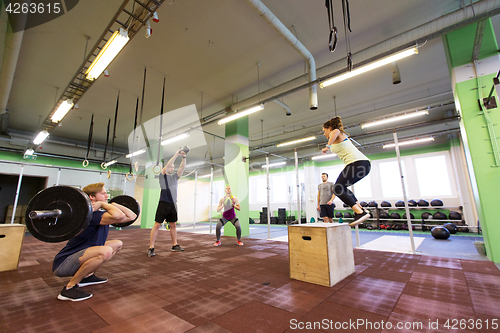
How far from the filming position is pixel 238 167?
22.2 ft

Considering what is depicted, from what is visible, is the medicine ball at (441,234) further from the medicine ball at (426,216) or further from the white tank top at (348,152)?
the white tank top at (348,152)

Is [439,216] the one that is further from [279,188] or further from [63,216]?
[63,216]

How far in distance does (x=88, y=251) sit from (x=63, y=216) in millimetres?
444

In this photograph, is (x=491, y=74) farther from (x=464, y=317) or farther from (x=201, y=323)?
(x=201, y=323)

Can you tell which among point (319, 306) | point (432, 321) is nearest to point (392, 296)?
point (432, 321)

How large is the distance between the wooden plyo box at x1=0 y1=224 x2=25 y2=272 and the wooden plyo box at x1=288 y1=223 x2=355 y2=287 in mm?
3396

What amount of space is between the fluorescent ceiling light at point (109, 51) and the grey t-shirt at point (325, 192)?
4.56 m

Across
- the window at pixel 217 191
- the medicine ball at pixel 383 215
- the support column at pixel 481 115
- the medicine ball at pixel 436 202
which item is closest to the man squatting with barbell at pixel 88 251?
the support column at pixel 481 115

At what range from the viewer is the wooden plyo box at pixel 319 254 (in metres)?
2.05

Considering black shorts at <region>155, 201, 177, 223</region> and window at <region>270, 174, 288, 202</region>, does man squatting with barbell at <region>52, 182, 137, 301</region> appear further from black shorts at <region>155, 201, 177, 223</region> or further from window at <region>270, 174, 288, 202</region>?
window at <region>270, 174, 288, 202</region>

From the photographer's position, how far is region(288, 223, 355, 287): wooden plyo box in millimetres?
2051

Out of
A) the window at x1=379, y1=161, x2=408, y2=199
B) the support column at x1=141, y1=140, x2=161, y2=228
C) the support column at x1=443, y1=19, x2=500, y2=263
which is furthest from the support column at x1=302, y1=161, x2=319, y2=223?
the support column at x1=443, y1=19, x2=500, y2=263

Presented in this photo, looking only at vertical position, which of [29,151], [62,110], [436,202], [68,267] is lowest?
[68,267]

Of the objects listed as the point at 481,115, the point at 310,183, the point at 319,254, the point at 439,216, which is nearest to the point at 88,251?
the point at 319,254
